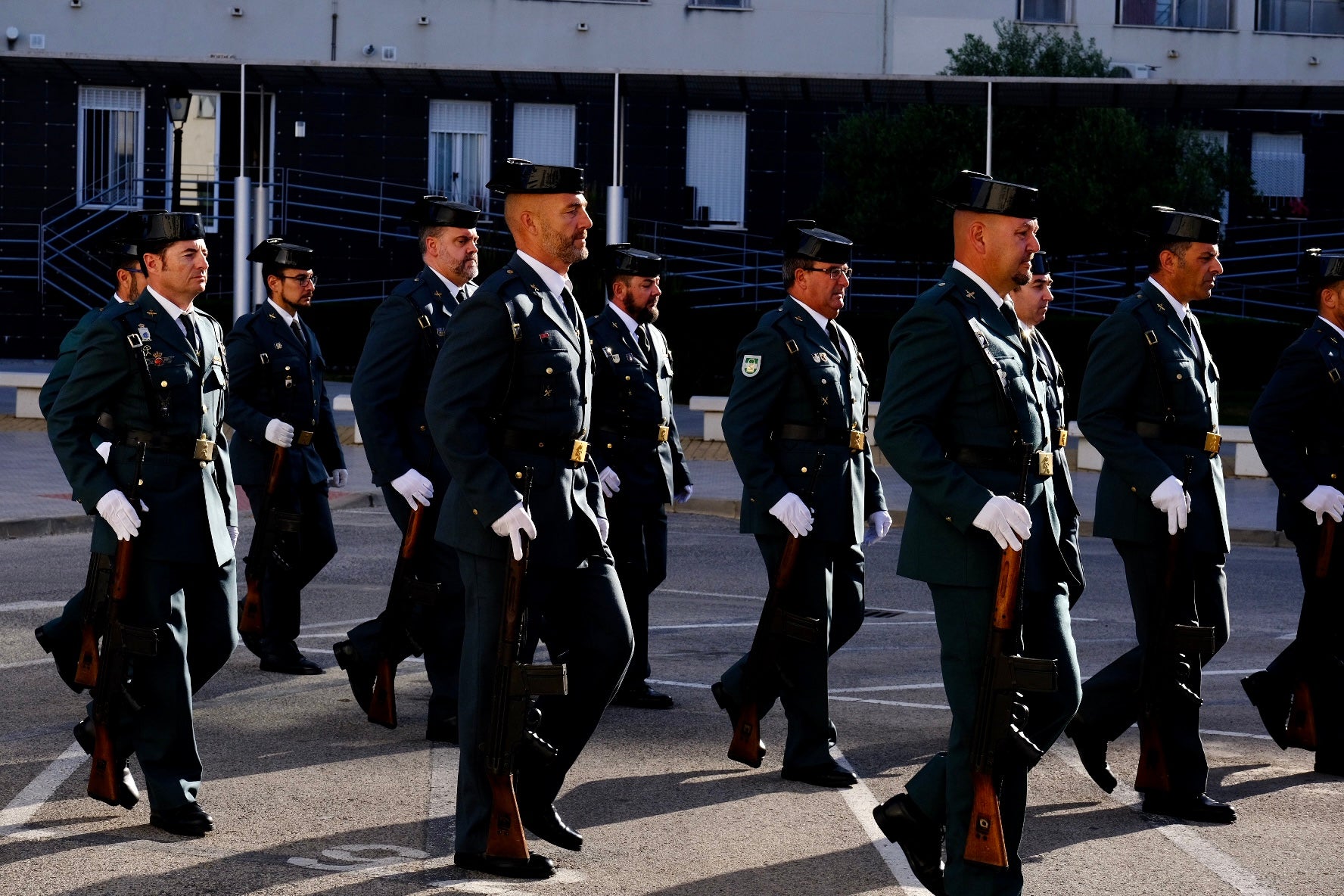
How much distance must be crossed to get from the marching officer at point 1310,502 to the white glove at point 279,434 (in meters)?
4.67

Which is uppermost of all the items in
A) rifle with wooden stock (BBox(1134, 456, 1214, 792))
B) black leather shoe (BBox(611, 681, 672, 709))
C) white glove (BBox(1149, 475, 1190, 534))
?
white glove (BBox(1149, 475, 1190, 534))

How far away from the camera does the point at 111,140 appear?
35375 mm

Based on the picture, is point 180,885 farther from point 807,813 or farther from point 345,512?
point 345,512

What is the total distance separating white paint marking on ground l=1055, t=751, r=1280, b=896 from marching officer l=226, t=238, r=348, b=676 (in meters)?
4.19

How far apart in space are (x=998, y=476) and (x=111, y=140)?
1273 inches

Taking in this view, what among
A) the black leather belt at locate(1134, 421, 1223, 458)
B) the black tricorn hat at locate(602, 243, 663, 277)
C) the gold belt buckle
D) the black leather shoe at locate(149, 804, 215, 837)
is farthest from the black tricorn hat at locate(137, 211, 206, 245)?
the black leather belt at locate(1134, 421, 1223, 458)

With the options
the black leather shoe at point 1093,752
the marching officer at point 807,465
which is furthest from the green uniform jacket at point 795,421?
the black leather shoe at point 1093,752

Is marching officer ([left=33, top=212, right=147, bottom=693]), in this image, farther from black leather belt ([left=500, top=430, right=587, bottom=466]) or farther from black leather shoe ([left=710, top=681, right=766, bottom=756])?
black leather shoe ([left=710, top=681, right=766, bottom=756])

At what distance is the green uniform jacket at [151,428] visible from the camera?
654 centimetres

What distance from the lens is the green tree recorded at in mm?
28172

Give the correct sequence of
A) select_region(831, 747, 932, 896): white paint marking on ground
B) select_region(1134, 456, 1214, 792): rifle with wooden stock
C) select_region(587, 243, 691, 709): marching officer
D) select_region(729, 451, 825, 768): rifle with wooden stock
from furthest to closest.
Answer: select_region(587, 243, 691, 709): marching officer
select_region(729, 451, 825, 768): rifle with wooden stock
select_region(1134, 456, 1214, 792): rifle with wooden stock
select_region(831, 747, 932, 896): white paint marking on ground

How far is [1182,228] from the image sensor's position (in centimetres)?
711

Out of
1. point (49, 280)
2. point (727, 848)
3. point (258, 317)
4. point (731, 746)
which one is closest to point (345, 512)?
point (258, 317)

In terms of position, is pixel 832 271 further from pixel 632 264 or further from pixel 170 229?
pixel 170 229
